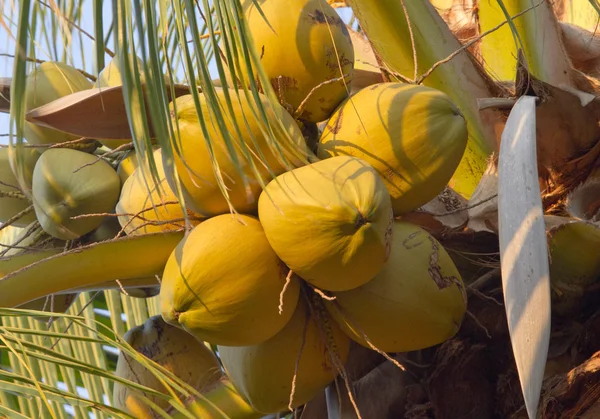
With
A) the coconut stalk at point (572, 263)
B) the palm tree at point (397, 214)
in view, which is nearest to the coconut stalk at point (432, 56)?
the palm tree at point (397, 214)

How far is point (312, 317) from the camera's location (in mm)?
1263

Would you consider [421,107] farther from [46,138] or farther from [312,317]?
[46,138]

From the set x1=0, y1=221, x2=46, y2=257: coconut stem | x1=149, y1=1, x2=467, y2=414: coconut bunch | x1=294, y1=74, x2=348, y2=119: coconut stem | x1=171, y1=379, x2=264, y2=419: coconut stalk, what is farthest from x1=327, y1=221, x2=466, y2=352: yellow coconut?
x1=0, y1=221, x2=46, y2=257: coconut stem

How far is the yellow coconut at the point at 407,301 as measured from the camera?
3.94ft

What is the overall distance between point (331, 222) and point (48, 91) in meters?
0.74

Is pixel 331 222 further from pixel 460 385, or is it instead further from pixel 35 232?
pixel 35 232

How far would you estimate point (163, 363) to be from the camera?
65.0 inches

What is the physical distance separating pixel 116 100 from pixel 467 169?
840mm


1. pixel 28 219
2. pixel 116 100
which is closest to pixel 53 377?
pixel 28 219

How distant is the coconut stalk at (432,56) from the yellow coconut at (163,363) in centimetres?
71

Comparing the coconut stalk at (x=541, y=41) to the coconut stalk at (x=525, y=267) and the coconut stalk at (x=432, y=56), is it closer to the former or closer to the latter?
the coconut stalk at (x=432, y=56)

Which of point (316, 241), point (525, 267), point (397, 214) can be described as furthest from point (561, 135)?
point (316, 241)

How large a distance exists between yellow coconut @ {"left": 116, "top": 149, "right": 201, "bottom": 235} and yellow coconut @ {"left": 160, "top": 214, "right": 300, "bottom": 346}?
119mm

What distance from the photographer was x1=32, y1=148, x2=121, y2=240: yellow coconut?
1430 mm
